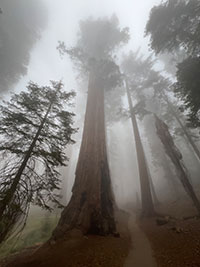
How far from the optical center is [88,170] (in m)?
6.76

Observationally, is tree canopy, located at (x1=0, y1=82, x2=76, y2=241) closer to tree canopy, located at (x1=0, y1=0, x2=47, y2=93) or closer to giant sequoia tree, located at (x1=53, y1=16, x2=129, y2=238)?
giant sequoia tree, located at (x1=53, y1=16, x2=129, y2=238)

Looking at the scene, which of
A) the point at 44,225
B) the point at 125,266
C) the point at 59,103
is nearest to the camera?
the point at 125,266

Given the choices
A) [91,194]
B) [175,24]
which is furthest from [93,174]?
[175,24]

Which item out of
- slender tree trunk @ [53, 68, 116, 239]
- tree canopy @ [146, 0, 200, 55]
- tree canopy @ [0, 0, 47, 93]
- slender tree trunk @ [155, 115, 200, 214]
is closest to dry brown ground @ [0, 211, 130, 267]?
slender tree trunk @ [53, 68, 116, 239]

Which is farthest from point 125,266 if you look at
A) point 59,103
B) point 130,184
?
point 130,184

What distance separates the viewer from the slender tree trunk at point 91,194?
525cm

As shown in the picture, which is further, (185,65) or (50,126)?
(185,65)

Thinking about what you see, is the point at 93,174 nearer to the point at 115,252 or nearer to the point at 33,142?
the point at 115,252

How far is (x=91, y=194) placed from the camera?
19.6 ft

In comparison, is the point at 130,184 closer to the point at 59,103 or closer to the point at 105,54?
the point at 105,54

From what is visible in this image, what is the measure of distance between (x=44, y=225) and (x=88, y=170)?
206 inches

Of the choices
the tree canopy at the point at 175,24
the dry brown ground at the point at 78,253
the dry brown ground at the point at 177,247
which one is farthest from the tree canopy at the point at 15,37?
the dry brown ground at the point at 177,247

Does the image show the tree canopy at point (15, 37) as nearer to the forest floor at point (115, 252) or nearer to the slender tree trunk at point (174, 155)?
the forest floor at point (115, 252)

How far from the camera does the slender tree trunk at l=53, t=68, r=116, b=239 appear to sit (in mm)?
5254
